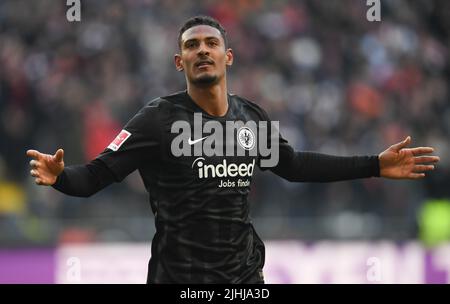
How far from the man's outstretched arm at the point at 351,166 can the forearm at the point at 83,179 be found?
3.73 ft

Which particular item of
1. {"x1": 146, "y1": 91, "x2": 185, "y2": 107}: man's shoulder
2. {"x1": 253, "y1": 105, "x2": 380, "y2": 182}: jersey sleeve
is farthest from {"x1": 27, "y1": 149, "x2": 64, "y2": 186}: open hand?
{"x1": 253, "y1": 105, "x2": 380, "y2": 182}: jersey sleeve

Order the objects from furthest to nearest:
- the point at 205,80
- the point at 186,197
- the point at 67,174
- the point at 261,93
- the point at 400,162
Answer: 1. the point at 261,93
2. the point at 400,162
3. the point at 205,80
4. the point at 186,197
5. the point at 67,174

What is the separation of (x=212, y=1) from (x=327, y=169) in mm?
8037

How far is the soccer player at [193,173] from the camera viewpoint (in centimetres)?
521

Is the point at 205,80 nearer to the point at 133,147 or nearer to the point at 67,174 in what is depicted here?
the point at 133,147

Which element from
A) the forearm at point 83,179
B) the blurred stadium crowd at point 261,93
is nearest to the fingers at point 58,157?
the forearm at point 83,179

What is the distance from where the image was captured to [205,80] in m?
5.32

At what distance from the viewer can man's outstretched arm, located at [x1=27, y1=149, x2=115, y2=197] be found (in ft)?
16.3

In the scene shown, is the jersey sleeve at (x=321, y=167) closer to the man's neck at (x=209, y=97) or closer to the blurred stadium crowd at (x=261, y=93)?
the man's neck at (x=209, y=97)

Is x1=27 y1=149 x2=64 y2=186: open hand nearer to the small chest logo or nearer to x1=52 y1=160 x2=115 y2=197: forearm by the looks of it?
x1=52 y1=160 x2=115 y2=197: forearm

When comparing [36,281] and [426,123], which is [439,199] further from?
[36,281]

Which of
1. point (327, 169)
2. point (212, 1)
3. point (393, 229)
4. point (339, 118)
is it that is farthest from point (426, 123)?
point (327, 169)

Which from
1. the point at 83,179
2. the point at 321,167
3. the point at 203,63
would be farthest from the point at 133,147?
the point at 321,167

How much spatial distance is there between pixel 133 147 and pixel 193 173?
369 millimetres
